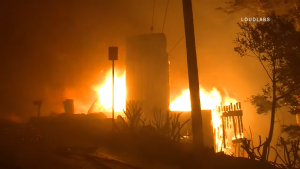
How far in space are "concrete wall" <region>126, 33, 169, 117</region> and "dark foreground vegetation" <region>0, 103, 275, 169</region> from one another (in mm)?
5689

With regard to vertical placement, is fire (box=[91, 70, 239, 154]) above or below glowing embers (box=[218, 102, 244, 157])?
above

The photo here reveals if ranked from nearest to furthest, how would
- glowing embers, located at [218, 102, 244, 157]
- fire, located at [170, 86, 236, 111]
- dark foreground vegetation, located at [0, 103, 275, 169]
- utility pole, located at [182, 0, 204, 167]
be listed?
dark foreground vegetation, located at [0, 103, 275, 169]
utility pole, located at [182, 0, 204, 167]
glowing embers, located at [218, 102, 244, 157]
fire, located at [170, 86, 236, 111]

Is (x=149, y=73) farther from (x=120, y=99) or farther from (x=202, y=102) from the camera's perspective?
(x=202, y=102)

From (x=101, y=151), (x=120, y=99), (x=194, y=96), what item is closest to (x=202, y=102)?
(x=120, y=99)

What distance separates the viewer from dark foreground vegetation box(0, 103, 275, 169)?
6345 mm

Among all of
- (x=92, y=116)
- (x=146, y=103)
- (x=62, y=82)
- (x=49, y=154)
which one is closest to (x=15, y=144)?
(x=49, y=154)

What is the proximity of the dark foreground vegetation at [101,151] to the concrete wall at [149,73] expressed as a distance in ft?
18.7

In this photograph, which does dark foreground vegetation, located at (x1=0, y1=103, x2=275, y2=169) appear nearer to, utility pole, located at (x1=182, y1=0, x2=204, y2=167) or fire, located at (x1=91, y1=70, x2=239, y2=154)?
utility pole, located at (x1=182, y1=0, x2=204, y2=167)

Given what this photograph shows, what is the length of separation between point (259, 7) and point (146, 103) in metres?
8.86

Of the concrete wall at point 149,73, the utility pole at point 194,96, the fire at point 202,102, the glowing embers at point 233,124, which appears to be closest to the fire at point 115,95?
the concrete wall at point 149,73

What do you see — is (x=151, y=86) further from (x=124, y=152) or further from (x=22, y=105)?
(x=22, y=105)

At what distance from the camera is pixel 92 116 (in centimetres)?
1512

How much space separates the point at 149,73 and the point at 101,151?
31.0 feet

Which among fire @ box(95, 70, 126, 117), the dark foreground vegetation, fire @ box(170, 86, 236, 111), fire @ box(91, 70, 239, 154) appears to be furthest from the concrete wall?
the dark foreground vegetation
